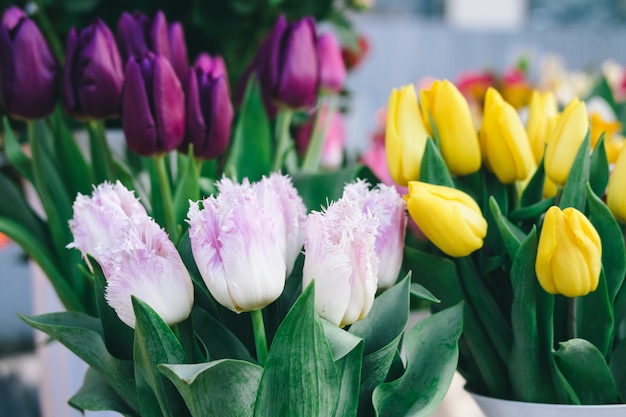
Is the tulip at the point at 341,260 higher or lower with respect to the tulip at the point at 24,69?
lower

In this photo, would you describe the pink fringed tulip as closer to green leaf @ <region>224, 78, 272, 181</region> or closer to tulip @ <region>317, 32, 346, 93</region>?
green leaf @ <region>224, 78, 272, 181</region>

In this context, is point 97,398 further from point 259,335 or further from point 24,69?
point 24,69

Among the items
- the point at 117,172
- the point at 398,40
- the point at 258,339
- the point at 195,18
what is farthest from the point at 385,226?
the point at 398,40

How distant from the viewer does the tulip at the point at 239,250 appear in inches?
9.7

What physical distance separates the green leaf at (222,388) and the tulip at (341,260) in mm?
37

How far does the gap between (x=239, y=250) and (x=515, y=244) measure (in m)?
0.14

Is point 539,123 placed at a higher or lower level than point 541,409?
higher

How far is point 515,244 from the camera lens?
1.04 ft

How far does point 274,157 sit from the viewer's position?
0.52m

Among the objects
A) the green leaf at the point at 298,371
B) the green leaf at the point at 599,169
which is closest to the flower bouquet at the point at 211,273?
the green leaf at the point at 298,371

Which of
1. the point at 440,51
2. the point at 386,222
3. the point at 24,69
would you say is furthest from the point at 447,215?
the point at 440,51

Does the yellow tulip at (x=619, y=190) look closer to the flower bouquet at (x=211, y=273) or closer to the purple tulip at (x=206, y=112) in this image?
the flower bouquet at (x=211, y=273)

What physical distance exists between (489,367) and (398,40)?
430cm

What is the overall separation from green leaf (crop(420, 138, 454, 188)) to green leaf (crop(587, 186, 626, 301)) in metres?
0.07
